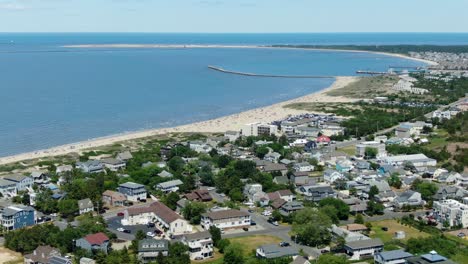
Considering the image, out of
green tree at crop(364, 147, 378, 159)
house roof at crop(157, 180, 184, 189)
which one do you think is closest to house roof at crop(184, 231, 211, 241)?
house roof at crop(157, 180, 184, 189)

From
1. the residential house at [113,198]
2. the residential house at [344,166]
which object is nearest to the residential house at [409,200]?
the residential house at [344,166]

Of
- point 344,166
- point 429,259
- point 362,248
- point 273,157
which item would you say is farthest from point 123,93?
point 429,259

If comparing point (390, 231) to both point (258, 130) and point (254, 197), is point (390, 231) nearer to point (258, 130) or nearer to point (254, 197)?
point (254, 197)

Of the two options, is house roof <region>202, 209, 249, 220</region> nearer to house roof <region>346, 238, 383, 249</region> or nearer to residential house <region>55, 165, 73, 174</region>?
house roof <region>346, 238, 383, 249</region>

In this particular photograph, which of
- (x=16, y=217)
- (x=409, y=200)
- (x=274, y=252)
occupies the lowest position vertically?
(x=409, y=200)

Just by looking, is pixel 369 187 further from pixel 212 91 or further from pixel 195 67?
pixel 195 67
